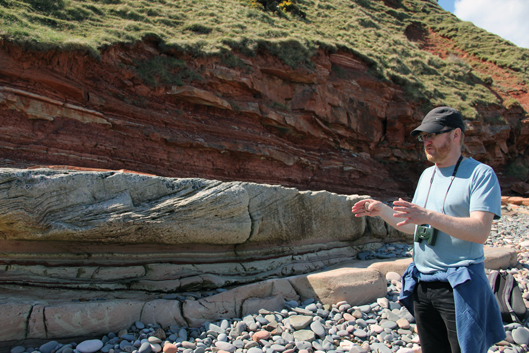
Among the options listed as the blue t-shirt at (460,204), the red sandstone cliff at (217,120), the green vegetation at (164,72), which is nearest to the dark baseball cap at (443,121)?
the blue t-shirt at (460,204)

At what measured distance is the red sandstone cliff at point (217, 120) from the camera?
7496mm

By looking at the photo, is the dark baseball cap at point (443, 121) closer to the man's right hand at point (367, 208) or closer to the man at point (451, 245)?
the man at point (451, 245)

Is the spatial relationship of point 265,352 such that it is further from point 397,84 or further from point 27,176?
point 397,84

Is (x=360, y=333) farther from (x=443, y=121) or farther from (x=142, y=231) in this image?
(x=142, y=231)

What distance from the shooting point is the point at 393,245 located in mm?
6125

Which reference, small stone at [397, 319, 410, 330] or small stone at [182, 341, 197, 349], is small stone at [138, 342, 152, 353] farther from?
small stone at [397, 319, 410, 330]

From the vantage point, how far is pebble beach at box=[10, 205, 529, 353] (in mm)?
2643

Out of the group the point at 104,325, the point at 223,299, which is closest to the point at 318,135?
the point at 223,299

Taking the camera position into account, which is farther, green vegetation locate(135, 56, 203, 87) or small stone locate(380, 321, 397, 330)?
green vegetation locate(135, 56, 203, 87)

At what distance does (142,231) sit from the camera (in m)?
3.57

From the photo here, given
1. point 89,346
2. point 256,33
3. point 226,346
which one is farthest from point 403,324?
point 256,33

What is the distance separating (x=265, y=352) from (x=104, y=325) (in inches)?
58.2

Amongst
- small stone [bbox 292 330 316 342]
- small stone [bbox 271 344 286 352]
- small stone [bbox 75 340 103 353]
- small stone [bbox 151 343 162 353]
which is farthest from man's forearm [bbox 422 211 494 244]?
small stone [bbox 75 340 103 353]

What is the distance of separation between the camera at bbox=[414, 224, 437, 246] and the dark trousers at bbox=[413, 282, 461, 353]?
23 cm
